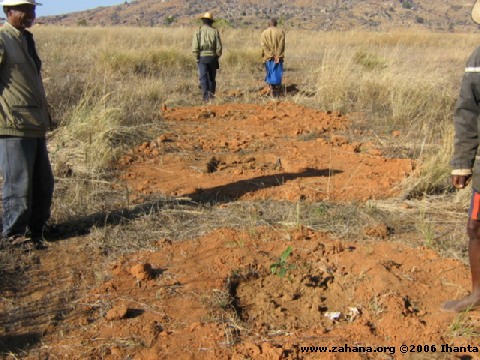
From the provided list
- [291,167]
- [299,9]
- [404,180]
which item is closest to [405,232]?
[404,180]

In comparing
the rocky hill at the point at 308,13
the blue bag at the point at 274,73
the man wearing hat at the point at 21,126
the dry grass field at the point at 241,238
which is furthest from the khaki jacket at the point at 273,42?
the rocky hill at the point at 308,13

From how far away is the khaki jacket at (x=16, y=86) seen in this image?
10.6 ft

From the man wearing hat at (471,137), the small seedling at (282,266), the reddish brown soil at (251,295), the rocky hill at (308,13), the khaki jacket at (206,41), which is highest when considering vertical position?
the rocky hill at (308,13)

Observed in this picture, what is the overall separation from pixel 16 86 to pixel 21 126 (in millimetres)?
271

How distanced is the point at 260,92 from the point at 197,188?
18.6ft

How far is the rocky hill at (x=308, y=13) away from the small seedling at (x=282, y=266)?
4435 cm

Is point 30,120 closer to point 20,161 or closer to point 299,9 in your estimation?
point 20,161

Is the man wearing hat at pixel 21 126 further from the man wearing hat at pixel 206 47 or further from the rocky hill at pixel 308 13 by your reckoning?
the rocky hill at pixel 308 13

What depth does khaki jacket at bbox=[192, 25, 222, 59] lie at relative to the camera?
28.5 feet

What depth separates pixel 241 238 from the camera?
368 centimetres

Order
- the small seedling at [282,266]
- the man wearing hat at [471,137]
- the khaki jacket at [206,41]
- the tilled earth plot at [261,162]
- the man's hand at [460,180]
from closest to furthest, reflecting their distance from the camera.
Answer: the man wearing hat at [471,137]
the man's hand at [460,180]
the small seedling at [282,266]
the tilled earth plot at [261,162]
the khaki jacket at [206,41]

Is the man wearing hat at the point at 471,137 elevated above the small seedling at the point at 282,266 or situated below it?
above

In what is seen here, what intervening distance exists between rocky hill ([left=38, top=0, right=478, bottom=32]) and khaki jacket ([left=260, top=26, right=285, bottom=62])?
37.2 meters

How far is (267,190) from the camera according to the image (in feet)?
15.6
